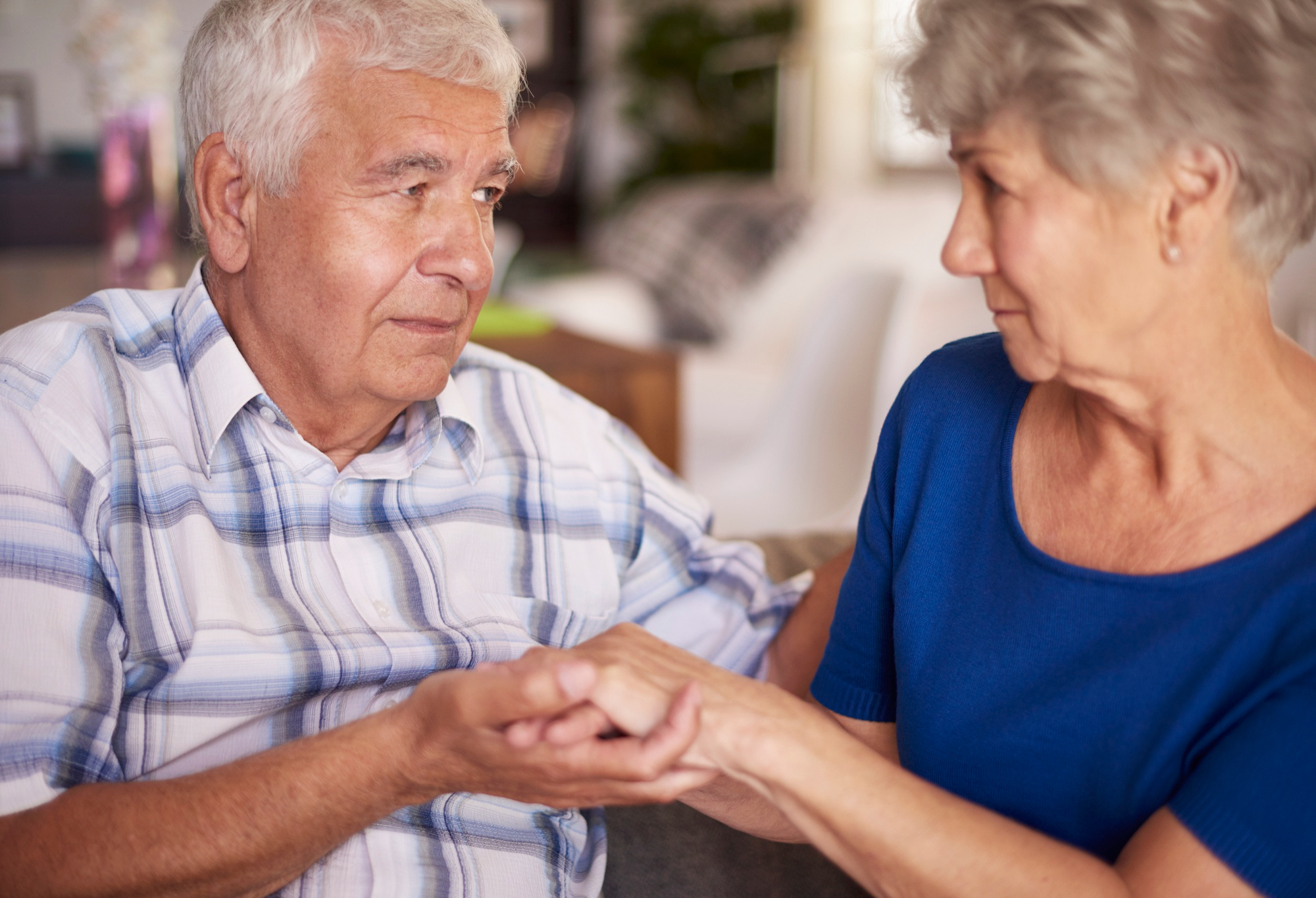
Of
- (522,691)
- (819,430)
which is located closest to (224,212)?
(522,691)

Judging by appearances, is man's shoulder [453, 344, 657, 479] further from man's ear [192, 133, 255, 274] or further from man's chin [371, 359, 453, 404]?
man's ear [192, 133, 255, 274]

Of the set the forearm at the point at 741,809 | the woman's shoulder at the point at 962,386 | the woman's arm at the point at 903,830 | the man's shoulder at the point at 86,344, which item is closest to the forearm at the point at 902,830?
the woman's arm at the point at 903,830

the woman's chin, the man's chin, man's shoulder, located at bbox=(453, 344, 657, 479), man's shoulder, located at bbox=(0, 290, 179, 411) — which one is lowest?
man's shoulder, located at bbox=(453, 344, 657, 479)

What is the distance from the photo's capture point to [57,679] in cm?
90

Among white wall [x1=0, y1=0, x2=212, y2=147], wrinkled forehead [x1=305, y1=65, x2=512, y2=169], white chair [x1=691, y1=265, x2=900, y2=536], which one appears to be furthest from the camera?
white wall [x1=0, y1=0, x2=212, y2=147]

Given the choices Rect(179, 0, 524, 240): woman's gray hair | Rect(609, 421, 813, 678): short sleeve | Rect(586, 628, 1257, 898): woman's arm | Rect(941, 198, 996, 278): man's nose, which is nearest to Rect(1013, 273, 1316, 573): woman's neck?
Rect(941, 198, 996, 278): man's nose

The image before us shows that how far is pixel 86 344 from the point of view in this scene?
107 centimetres

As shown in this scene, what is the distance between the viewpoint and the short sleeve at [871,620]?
1102mm

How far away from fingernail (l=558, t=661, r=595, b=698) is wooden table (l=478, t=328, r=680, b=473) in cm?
144

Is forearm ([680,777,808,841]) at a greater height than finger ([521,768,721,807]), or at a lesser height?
lesser

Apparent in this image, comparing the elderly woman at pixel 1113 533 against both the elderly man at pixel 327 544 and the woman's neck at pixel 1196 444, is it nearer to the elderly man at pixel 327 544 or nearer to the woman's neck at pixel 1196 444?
the woman's neck at pixel 1196 444

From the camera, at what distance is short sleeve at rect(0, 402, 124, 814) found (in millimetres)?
876

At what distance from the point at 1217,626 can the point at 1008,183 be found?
1.16 ft

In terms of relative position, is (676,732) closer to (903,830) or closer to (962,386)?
(903,830)
